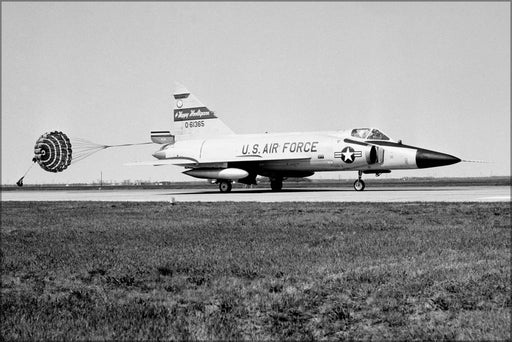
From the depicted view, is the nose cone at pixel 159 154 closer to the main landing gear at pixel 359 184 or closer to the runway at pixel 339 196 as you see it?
the runway at pixel 339 196

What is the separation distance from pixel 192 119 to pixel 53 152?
12.6 meters

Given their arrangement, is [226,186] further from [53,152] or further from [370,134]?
[53,152]

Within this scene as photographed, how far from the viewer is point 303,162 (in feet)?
109

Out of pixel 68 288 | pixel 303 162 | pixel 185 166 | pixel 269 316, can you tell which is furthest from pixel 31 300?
pixel 185 166

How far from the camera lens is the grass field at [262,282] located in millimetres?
4824

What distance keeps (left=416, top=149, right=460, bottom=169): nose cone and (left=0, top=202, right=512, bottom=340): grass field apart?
18212mm

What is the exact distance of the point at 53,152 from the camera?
28516mm

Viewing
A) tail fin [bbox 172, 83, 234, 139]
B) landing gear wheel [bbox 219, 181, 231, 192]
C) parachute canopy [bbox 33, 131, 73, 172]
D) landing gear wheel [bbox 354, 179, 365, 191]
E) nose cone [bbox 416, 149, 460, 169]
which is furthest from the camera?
tail fin [bbox 172, 83, 234, 139]

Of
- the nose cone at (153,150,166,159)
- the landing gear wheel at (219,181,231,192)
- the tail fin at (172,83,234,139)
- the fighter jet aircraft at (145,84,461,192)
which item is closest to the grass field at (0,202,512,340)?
the fighter jet aircraft at (145,84,461,192)

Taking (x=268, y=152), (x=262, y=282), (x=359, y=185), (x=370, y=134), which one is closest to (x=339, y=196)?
(x=359, y=185)

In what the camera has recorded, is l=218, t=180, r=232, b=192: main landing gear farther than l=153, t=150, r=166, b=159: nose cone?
No

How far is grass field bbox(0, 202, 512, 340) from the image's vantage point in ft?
15.8

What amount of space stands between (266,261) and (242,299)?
6.39 ft

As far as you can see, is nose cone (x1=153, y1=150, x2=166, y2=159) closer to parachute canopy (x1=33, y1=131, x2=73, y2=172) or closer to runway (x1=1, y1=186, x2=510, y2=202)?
runway (x1=1, y1=186, x2=510, y2=202)
